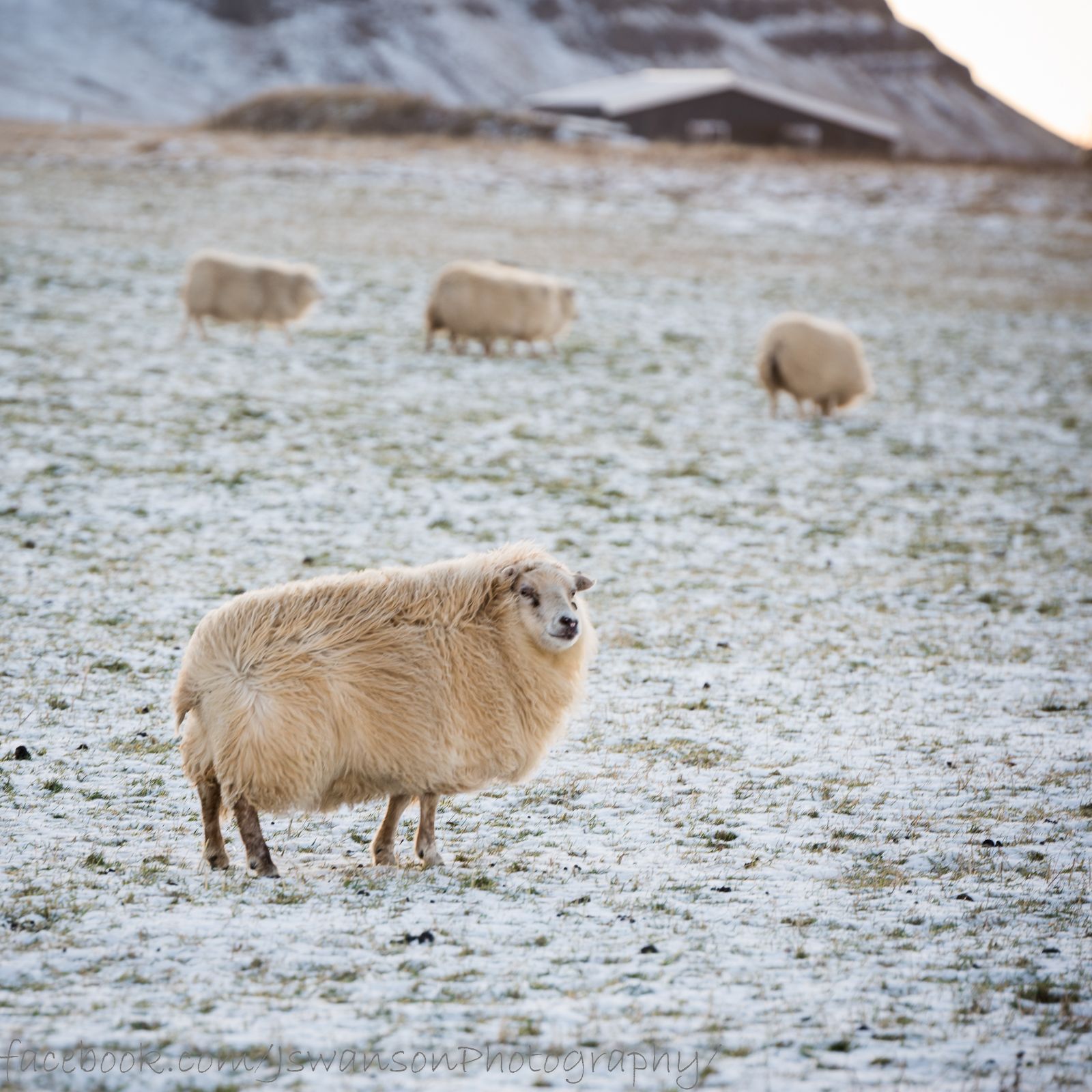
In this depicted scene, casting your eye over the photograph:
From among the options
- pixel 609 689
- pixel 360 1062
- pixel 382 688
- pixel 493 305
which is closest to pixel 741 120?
pixel 493 305

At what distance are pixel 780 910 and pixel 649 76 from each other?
66766 mm

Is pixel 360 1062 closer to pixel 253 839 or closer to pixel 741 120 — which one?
pixel 253 839

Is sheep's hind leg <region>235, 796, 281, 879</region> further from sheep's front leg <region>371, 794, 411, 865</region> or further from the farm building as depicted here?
the farm building

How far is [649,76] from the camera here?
217 ft

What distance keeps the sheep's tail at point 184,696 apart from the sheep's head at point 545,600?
142 centimetres

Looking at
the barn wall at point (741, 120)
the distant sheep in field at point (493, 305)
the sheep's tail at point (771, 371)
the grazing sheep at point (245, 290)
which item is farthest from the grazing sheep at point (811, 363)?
the barn wall at point (741, 120)

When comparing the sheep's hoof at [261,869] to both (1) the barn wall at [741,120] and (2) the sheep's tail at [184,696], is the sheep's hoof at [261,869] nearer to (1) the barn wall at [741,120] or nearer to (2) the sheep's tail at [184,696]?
(2) the sheep's tail at [184,696]

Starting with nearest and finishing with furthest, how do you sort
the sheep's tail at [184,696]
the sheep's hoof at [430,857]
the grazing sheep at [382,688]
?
1. the grazing sheep at [382,688]
2. the sheep's tail at [184,696]
3. the sheep's hoof at [430,857]

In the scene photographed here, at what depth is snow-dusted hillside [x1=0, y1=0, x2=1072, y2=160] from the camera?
243ft

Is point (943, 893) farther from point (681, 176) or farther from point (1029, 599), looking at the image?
point (681, 176)

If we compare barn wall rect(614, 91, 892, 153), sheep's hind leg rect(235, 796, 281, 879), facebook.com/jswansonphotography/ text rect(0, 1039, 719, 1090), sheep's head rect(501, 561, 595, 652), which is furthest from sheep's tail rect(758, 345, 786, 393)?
barn wall rect(614, 91, 892, 153)

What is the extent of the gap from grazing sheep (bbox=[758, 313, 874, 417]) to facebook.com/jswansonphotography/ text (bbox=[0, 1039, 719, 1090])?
12509 millimetres

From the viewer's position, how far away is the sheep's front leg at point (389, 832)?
5234 millimetres

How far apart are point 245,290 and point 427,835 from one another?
Result: 1295 centimetres
